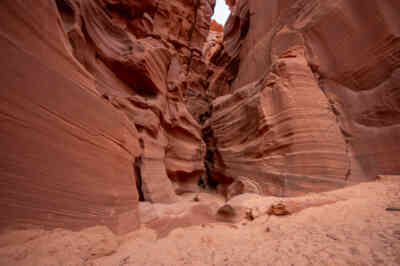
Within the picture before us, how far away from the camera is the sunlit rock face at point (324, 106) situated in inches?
124

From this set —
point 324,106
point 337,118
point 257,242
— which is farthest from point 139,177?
point 337,118

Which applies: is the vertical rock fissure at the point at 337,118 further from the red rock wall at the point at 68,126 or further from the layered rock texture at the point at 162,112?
the red rock wall at the point at 68,126

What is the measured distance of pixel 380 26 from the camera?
11.1 ft

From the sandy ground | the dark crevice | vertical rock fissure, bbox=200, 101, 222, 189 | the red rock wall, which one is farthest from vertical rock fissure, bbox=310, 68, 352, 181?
the dark crevice

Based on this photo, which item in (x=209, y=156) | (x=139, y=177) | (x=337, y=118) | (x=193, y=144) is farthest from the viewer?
(x=209, y=156)

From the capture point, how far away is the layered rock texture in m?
1.51

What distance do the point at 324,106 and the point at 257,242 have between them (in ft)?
11.6

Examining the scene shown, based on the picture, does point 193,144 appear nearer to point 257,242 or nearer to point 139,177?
point 139,177

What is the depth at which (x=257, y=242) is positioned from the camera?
5.63ft

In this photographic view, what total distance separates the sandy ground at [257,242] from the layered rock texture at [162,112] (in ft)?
0.79

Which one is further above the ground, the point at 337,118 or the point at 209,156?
the point at 337,118

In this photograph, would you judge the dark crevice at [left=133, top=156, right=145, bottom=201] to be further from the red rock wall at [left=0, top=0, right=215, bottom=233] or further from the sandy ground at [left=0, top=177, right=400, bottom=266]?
the sandy ground at [left=0, top=177, right=400, bottom=266]

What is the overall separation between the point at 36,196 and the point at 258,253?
2.05m

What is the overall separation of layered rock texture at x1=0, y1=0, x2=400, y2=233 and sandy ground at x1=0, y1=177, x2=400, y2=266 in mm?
240
